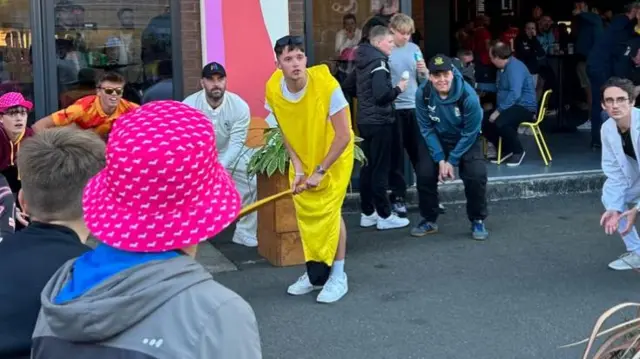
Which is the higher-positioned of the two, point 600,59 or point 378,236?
point 600,59

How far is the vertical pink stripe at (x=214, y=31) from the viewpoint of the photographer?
809 cm

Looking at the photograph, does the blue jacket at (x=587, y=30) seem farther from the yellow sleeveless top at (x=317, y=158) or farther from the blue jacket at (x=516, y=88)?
the yellow sleeveless top at (x=317, y=158)

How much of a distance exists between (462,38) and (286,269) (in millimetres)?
8237

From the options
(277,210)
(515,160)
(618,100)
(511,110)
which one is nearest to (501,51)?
(511,110)

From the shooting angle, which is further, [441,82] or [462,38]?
[462,38]

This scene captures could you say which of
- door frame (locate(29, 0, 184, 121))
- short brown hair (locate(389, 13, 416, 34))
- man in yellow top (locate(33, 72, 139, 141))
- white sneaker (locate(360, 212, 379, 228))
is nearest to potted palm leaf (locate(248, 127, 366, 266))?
man in yellow top (locate(33, 72, 139, 141))

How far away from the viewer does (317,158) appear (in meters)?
5.80

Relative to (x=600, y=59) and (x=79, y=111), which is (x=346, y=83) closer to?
(x=79, y=111)

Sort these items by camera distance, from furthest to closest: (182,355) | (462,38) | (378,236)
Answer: (462,38), (378,236), (182,355)

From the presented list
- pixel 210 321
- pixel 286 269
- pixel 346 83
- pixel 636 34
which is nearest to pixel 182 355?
pixel 210 321

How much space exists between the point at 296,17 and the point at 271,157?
210 cm

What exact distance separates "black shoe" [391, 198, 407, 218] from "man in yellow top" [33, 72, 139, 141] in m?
2.69

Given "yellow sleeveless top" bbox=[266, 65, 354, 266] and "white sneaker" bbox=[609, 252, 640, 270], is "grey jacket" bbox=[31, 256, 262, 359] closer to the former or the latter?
"yellow sleeveless top" bbox=[266, 65, 354, 266]

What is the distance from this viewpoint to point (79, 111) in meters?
6.73
